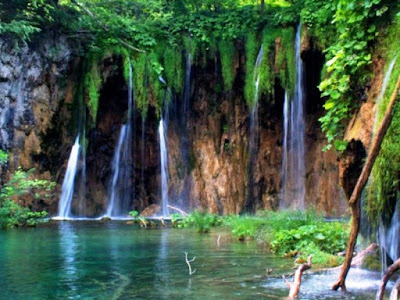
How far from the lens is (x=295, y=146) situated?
67.2 feet

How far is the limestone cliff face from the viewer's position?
19.9m

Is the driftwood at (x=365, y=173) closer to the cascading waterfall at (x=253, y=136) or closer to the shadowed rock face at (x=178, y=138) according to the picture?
the shadowed rock face at (x=178, y=138)

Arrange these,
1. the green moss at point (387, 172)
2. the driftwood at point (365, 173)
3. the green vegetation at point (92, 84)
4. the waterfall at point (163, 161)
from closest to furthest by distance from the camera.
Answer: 1. the driftwood at point (365, 173)
2. the green moss at point (387, 172)
3. the green vegetation at point (92, 84)
4. the waterfall at point (163, 161)

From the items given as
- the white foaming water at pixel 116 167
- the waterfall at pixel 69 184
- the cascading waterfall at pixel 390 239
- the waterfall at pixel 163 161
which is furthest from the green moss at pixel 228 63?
the cascading waterfall at pixel 390 239

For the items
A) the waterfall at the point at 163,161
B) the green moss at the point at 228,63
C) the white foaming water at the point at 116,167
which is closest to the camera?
the green moss at the point at 228,63

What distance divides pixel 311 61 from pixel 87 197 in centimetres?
1039

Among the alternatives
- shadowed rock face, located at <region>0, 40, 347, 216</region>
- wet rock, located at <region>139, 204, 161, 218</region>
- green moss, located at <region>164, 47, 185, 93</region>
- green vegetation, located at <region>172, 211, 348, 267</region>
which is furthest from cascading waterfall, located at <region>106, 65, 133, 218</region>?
green vegetation, located at <region>172, 211, 348, 267</region>

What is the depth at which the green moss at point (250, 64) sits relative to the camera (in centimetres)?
2122

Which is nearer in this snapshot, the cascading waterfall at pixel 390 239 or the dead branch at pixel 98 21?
the cascading waterfall at pixel 390 239

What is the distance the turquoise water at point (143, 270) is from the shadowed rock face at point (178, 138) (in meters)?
7.53

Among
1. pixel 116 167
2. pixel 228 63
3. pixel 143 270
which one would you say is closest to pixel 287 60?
pixel 228 63

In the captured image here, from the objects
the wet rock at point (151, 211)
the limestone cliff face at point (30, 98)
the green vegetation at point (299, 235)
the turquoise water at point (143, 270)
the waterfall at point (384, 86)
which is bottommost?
the turquoise water at point (143, 270)

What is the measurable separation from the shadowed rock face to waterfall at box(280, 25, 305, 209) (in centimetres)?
33

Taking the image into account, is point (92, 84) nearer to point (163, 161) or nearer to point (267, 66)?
point (163, 161)
